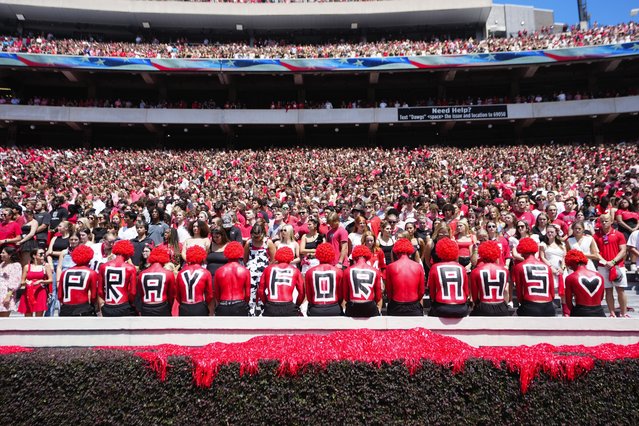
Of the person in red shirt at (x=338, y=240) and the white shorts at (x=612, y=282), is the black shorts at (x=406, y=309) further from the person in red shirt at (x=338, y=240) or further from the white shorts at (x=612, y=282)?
the white shorts at (x=612, y=282)

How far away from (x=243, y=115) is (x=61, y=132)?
15.2m

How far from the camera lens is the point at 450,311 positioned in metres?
5.16

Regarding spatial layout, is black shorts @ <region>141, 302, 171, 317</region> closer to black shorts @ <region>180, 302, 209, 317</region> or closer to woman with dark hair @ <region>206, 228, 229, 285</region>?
black shorts @ <region>180, 302, 209, 317</region>

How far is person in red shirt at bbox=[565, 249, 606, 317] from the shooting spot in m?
5.15

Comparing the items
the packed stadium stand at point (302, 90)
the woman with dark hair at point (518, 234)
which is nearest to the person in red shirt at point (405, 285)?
the woman with dark hair at point (518, 234)

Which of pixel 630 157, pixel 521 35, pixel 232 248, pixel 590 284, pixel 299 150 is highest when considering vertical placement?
pixel 521 35

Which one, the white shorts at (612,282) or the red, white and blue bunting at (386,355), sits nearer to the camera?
the red, white and blue bunting at (386,355)

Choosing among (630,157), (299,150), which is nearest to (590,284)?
(630,157)

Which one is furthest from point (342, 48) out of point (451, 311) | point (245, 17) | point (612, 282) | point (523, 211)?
point (451, 311)

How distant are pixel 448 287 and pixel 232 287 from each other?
284 cm

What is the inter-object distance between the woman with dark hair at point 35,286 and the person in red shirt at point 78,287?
1.52 meters

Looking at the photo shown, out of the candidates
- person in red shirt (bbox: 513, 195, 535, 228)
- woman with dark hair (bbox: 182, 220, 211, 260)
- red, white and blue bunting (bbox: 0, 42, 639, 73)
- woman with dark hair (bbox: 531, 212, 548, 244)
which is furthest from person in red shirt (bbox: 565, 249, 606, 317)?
red, white and blue bunting (bbox: 0, 42, 639, 73)

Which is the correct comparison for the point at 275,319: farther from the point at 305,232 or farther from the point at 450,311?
the point at 305,232

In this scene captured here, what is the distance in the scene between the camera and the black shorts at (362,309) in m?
5.21
